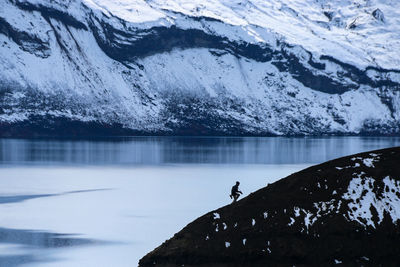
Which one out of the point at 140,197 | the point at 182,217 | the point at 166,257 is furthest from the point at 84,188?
the point at 166,257

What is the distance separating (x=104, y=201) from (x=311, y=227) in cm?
3120

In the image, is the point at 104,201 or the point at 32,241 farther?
the point at 104,201

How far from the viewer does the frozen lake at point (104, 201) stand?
33.3 m

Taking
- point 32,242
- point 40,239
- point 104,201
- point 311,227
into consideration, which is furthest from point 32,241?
point 104,201

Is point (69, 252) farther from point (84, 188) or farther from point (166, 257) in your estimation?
point (84, 188)

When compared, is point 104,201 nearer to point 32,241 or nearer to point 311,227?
point 32,241

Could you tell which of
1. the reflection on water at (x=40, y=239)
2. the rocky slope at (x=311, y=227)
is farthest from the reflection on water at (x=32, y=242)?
the rocky slope at (x=311, y=227)

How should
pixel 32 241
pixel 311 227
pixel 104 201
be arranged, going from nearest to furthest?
pixel 311 227 < pixel 32 241 < pixel 104 201

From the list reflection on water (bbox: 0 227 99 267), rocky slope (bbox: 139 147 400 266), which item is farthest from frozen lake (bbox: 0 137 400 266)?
rocky slope (bbox: 139 147 400 266)

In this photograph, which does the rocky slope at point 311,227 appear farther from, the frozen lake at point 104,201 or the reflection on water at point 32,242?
the reflection on water at point 32,242

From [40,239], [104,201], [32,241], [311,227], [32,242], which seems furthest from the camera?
[104,201]

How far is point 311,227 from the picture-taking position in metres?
23.2

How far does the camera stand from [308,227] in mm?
23188

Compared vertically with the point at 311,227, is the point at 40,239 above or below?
below
